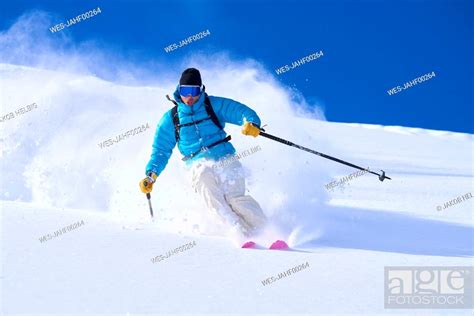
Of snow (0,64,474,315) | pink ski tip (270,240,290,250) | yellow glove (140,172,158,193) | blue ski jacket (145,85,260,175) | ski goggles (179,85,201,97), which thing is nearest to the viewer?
snow (0,64,474,315)

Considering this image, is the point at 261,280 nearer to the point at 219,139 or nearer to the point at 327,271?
the point at 327,271

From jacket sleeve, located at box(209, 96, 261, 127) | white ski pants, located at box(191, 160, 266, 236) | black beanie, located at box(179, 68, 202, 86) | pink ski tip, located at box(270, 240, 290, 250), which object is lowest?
pink ski tip, located at box(270, 240, 290, 250)

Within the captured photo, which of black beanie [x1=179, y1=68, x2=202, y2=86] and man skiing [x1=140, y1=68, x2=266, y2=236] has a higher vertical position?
black beanie [x1=179, y1=68, x2=202, y2=86]

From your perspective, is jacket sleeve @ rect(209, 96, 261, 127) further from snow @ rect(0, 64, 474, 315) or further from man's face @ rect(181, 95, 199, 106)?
snow @ rect(0, 64, 474, 315)

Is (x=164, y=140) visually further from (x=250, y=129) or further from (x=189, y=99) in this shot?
(x=250, y=129)

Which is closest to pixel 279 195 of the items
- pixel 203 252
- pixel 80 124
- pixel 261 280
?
pixel 203 252

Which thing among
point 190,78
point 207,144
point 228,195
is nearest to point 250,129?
point 207,144

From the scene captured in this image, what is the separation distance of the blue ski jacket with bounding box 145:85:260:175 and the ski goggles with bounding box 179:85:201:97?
3.1 inches

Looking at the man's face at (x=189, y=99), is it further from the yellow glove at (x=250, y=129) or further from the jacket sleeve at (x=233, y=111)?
the yellow glove at (x=250, y=129)

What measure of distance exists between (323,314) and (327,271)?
81 centimetres

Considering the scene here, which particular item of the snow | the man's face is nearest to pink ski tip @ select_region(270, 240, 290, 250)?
the snow

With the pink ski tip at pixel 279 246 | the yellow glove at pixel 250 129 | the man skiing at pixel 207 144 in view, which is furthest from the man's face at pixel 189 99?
the pink ski tip at pixel 279 246

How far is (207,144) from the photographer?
573 centimetres

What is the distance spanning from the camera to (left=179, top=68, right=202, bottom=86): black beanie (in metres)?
5.61
